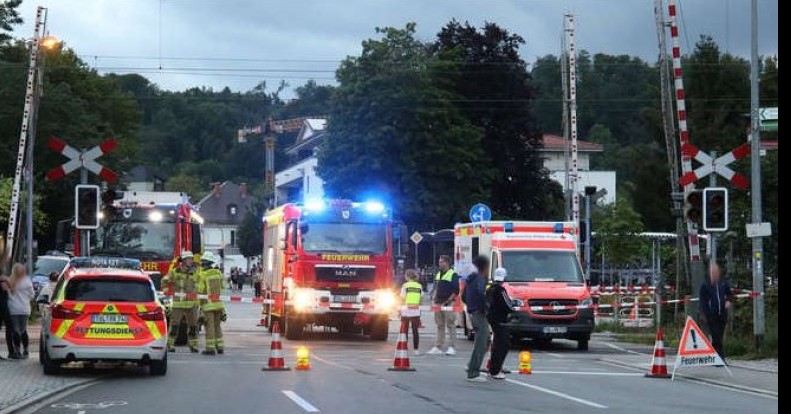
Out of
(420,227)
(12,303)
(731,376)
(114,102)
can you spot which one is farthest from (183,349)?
(114,102)

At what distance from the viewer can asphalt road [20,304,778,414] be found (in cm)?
1518

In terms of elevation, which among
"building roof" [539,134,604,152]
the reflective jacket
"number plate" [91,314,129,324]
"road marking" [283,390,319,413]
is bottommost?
"road marking" [283,390,319,413]

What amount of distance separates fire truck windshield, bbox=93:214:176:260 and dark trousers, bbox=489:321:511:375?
43.6 ft

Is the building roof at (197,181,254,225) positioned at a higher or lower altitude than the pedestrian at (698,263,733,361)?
higher

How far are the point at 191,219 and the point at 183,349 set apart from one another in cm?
712

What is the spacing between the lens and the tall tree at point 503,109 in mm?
66875

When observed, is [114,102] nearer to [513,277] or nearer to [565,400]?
[513,277]

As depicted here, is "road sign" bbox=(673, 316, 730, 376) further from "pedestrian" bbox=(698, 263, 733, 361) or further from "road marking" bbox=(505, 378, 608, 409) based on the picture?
"road marking" bbox=(505, 378, 608, 409)

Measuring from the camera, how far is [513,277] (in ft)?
95.1

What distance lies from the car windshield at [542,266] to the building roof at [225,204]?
412ft

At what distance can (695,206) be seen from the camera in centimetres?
2391

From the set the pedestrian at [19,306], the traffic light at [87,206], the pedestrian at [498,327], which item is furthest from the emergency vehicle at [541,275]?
the pedestrian at [19,306]

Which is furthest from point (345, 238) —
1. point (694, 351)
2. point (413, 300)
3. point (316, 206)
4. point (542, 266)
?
point (694, 351)

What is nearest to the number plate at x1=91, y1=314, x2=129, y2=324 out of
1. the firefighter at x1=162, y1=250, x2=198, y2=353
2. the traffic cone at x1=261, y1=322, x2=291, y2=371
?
the traffic cone at x1=261, y1=322, x2=291, y2=371
